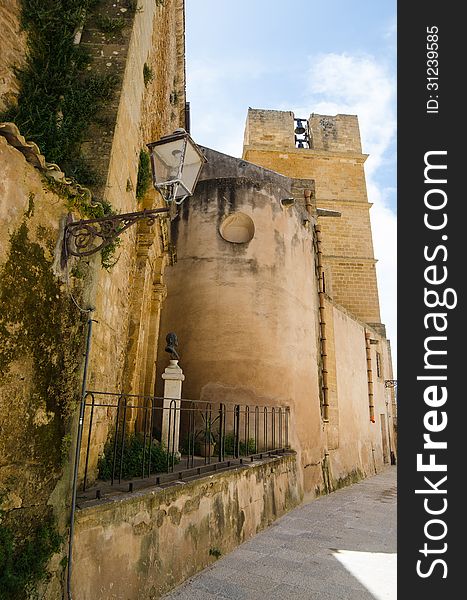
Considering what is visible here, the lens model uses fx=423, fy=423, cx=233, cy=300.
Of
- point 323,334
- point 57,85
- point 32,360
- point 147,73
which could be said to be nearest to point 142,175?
point 147,73

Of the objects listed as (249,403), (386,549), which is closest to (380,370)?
(249,403)

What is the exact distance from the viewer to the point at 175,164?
3617mm

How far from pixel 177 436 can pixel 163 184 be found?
3965 mm

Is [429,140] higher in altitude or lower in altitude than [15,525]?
higher

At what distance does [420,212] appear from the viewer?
12.3 feet

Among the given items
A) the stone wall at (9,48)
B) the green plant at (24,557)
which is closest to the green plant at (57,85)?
the stone wall at (9,48)

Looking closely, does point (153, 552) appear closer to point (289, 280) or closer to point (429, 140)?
point (429, 140)

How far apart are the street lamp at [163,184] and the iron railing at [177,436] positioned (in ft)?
5.90

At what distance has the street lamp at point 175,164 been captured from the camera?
3.59m

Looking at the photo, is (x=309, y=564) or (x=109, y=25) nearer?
(x=309, y=564)

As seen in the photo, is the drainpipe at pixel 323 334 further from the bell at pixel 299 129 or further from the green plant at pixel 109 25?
the bell at pixel 299 129

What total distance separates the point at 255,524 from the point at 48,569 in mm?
4035

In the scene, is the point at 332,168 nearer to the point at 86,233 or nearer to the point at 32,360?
the point at 86,233

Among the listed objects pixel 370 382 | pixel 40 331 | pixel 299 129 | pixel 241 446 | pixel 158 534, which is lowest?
pixel 158 534
